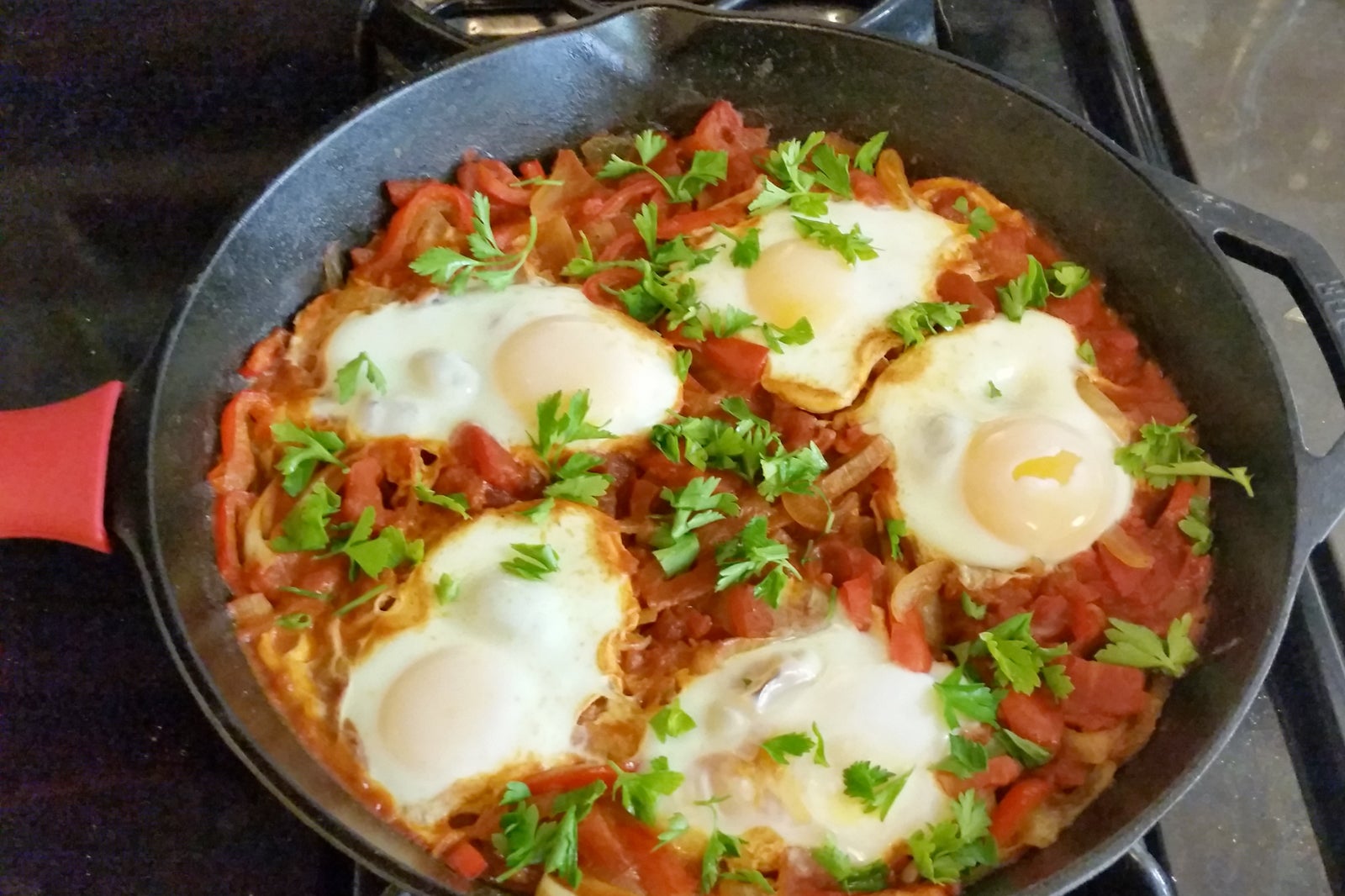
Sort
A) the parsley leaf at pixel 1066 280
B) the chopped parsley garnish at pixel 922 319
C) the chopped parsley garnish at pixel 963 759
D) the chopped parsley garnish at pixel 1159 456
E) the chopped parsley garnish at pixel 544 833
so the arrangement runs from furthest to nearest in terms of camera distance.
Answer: the parsley leaf at pixel 1066 280 < the chopped parsley garnish at pixel 922 319 < the chopped parsley garnish at pixel 1159 456 < the chopped parsley garnish at pixel 963 759 < the chopped parsley garnish at pixel 544 833

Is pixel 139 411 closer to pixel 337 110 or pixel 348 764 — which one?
pixel 348 764

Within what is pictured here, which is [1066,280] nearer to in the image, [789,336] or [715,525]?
[789,336]

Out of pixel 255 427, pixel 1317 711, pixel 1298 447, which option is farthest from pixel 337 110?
pixel 1317 711

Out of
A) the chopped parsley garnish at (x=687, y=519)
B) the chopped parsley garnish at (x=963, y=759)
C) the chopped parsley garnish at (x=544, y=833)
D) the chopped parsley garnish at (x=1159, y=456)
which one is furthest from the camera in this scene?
the chopped parsley garnish at (x=1159, y=456)

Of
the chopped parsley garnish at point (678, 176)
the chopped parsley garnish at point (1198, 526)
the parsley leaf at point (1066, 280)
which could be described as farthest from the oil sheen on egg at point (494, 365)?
the chopped parsley garnish at point (1198, 526)

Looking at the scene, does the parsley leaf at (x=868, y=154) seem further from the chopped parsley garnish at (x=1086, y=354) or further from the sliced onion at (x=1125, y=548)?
the sliced onion at (x=1125, y=548)
